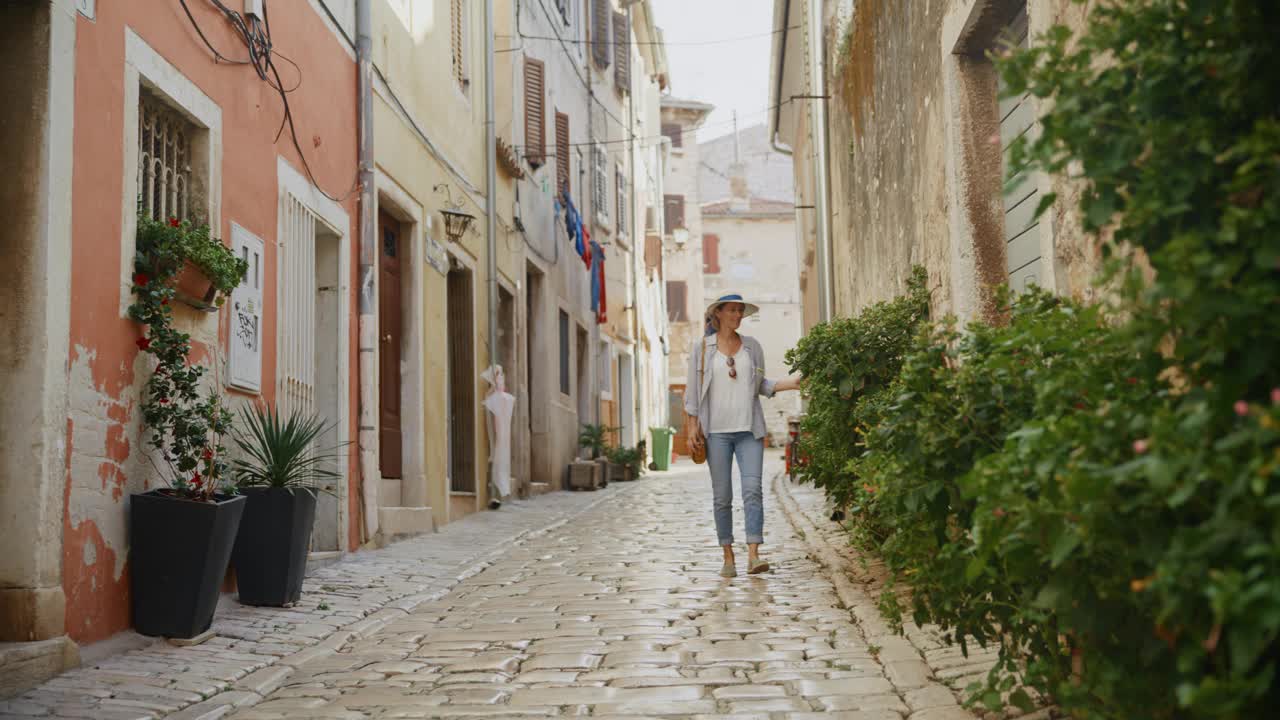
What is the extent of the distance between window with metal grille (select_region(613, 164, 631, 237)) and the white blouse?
58.9 ft

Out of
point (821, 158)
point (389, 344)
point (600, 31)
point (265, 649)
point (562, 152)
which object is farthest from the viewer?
point (600, 31)

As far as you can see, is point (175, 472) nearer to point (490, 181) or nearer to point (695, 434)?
A: point (695, 434)

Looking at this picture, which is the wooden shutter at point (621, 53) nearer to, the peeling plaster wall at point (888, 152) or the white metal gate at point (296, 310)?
the peeling plaster wall at point (888, 152)

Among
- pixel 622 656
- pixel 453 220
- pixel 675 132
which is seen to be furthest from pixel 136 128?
pixel 675 132

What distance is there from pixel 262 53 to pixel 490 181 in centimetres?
690

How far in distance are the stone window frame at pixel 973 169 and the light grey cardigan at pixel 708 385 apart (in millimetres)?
1736

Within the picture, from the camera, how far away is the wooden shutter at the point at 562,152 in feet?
65.7

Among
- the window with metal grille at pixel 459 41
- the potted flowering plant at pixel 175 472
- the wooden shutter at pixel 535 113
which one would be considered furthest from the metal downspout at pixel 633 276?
the potted flowering plant at pixel 175 472

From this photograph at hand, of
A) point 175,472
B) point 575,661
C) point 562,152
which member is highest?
point 562,152

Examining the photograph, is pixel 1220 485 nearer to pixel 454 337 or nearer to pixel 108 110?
pixel 108 110

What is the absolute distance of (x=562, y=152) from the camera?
66.6 feet

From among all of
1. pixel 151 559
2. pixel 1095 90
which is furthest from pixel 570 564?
pixel 1095 90

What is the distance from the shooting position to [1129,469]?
2.41 meters

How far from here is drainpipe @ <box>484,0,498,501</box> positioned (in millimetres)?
14914
